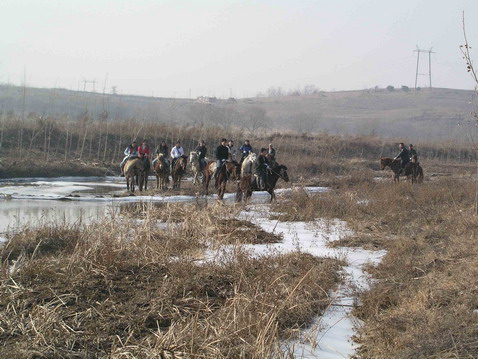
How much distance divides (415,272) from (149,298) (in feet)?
14.6

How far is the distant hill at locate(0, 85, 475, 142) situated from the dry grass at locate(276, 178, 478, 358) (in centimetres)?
6015

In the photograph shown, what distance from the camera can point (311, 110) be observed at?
131375 millimetres

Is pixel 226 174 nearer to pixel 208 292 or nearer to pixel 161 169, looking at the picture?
pixel 161 169

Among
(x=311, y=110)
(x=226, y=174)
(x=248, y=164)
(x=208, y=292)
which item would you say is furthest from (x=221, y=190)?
(x=311, y=110)

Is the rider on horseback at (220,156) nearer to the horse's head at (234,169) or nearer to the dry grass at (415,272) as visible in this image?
the horse's head at (234,169)

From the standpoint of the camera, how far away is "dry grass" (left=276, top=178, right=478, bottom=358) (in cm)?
597

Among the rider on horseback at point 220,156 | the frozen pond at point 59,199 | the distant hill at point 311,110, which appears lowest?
the frozen pond at point 59,199

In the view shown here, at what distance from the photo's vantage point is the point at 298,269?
905 cm

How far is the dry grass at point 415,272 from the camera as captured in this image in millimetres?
5973

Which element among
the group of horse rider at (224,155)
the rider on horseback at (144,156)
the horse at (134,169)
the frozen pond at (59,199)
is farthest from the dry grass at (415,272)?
the rider on horseback at (144,156)

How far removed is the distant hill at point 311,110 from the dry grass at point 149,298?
6767 centimetres

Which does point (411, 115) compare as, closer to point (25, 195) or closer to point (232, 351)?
point (25, 195)

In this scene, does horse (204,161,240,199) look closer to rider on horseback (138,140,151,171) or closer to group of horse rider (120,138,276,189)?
group of horse rider (120,138,276,189)

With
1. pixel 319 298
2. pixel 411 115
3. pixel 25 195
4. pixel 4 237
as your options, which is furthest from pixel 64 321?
pixel 411 115
